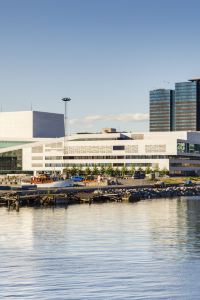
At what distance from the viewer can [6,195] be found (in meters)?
136

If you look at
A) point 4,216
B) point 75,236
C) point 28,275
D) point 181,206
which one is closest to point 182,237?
point 75,236

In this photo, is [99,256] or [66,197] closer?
[99,256]

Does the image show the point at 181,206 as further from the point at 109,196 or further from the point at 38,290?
the point at 38,290

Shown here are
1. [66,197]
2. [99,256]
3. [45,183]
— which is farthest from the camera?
[45,183]

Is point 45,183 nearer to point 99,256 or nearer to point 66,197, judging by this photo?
point 66,197

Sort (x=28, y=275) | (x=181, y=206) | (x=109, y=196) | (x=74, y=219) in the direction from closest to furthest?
(x=28, y=275), (x=74, y=219), (x=181, y=206), (x=109, y=196)

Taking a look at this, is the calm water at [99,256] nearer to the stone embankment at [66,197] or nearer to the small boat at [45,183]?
the stone embankment at [66,197]

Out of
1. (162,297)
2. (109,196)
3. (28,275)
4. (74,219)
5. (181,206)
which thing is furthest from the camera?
(109,196)

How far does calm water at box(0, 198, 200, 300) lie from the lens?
53.0 m

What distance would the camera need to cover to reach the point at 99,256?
66562 millimetres

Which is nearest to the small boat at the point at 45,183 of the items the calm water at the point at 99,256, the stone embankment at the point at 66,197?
the stone embankment at the point at 66,197

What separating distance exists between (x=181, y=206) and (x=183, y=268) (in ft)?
234

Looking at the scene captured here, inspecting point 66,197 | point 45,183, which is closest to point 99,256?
point 66,197

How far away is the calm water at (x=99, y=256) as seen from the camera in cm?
5303
